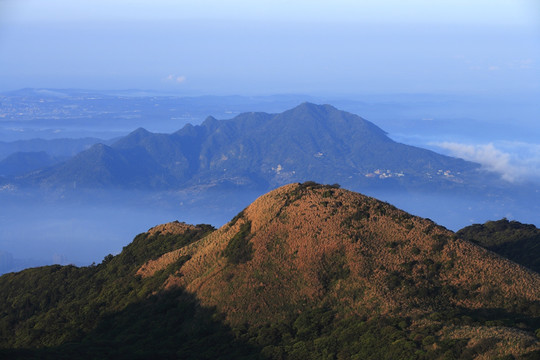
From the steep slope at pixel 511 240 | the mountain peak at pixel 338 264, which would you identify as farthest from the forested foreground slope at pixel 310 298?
the steep slope at pixel 511 240

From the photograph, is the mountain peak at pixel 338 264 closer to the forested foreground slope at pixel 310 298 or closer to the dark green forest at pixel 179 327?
the forested foreground slope at pixel 310 298

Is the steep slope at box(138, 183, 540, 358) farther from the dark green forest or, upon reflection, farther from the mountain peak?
the dark green forest

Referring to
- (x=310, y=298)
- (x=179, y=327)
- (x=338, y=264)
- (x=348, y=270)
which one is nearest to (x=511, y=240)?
(x=338, y=264)

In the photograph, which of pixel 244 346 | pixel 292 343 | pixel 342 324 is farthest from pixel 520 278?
pixel 244 346

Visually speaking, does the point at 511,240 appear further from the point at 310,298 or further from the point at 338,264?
the point at 310,298

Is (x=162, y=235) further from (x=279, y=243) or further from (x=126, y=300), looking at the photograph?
(x=279, y=243)

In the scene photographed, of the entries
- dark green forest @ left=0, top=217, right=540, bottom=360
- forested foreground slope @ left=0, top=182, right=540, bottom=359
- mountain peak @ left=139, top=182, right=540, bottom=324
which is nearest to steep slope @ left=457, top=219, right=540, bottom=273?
mountain peak @ left=139, top=182, right=540, bottom=324
